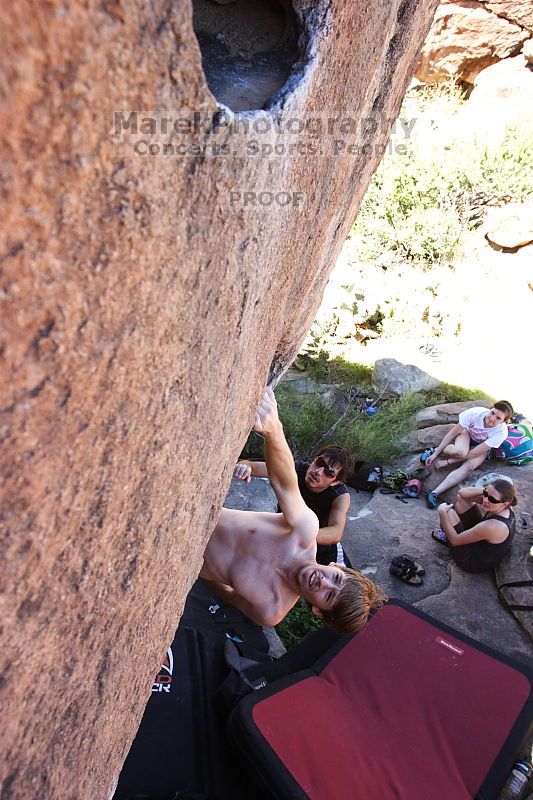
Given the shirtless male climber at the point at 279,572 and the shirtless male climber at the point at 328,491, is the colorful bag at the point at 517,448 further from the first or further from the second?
the shirtless male climber at the point at 279,572

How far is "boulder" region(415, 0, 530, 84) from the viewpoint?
10.9 meters

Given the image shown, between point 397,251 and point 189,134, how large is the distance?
31.7 feet

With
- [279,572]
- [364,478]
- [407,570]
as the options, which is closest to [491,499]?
[407,570]

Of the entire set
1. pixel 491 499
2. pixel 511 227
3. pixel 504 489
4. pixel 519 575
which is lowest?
pixel 519 575

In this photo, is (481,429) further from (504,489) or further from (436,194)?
(436,194)

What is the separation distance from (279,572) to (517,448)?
11.7ft

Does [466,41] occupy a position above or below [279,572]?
above

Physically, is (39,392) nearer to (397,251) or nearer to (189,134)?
(189,134)

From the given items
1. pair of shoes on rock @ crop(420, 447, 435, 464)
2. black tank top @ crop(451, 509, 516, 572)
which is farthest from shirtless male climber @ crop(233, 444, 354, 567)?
pair of shoes on rock @ crop(420, 447, 435, 464)

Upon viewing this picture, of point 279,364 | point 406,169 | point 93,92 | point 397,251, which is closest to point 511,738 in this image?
point 279,364

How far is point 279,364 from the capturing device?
2.14m

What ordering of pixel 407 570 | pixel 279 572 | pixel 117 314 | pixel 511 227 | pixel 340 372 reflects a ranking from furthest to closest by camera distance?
pixel 511 227, pixel 340 372, pixel 407 570, pixel 279 572, pixel 117 314

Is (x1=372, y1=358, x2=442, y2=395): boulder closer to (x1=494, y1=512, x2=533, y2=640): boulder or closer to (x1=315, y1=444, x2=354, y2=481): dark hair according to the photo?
(x1=494, y1=512, x2=533, y2=640): boulder

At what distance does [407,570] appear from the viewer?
14.8ft
